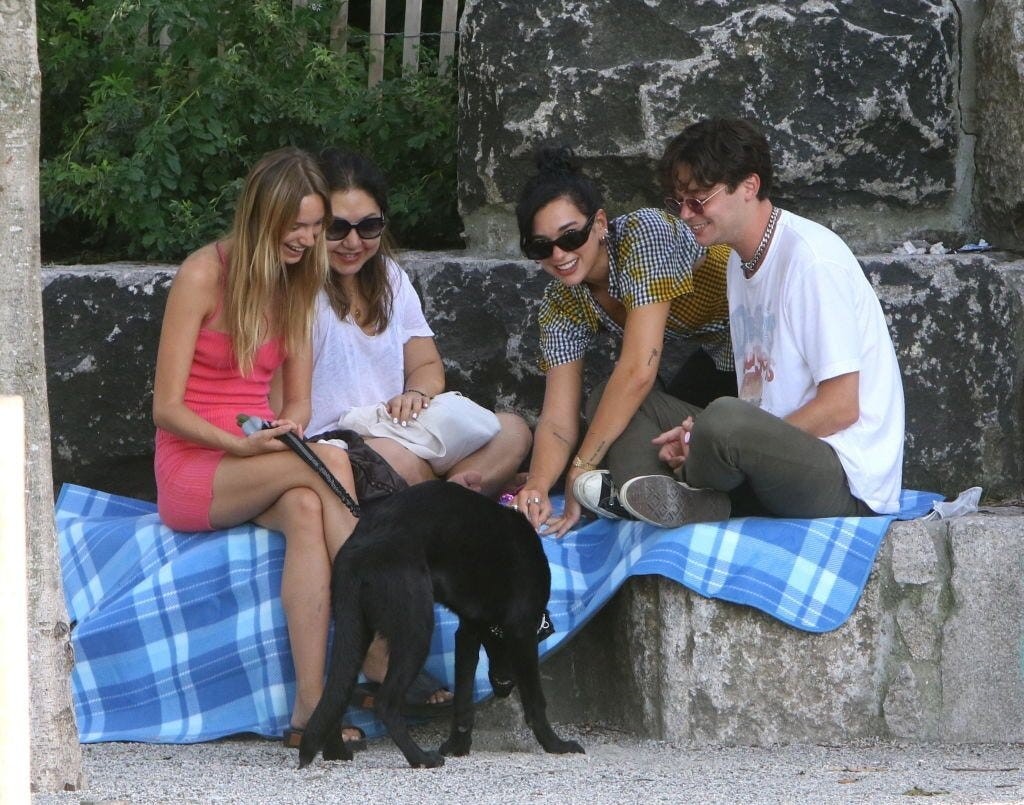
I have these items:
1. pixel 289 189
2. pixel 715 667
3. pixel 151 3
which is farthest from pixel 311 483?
pixel 151 3

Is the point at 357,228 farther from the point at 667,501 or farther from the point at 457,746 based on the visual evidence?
the point at 457,746

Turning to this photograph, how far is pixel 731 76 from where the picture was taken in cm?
433

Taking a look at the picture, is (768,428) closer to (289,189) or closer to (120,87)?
(289,189)

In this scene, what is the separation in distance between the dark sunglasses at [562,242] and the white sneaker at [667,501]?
649mm

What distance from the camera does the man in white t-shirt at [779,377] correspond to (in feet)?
10.8

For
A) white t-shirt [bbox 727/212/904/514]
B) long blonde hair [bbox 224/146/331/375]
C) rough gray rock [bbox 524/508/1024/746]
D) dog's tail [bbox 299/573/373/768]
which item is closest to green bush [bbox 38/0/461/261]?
long blonde hair [bbox 224/146/331/375]

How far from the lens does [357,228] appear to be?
12.6 ft

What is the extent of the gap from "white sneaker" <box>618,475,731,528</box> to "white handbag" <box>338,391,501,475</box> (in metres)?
0.63

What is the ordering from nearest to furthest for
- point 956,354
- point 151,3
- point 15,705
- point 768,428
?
point 15,705, point 768,428, point 956,354, point 151,3

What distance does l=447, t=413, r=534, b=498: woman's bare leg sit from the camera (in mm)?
3953

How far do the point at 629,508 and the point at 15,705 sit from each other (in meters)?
2.00

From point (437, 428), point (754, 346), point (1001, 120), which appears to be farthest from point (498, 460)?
point (1001, 120)

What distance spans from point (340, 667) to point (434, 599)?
0.83 ft

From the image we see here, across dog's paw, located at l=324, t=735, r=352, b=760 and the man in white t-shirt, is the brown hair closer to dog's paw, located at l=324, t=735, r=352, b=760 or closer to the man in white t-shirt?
the man in white t-shirt
